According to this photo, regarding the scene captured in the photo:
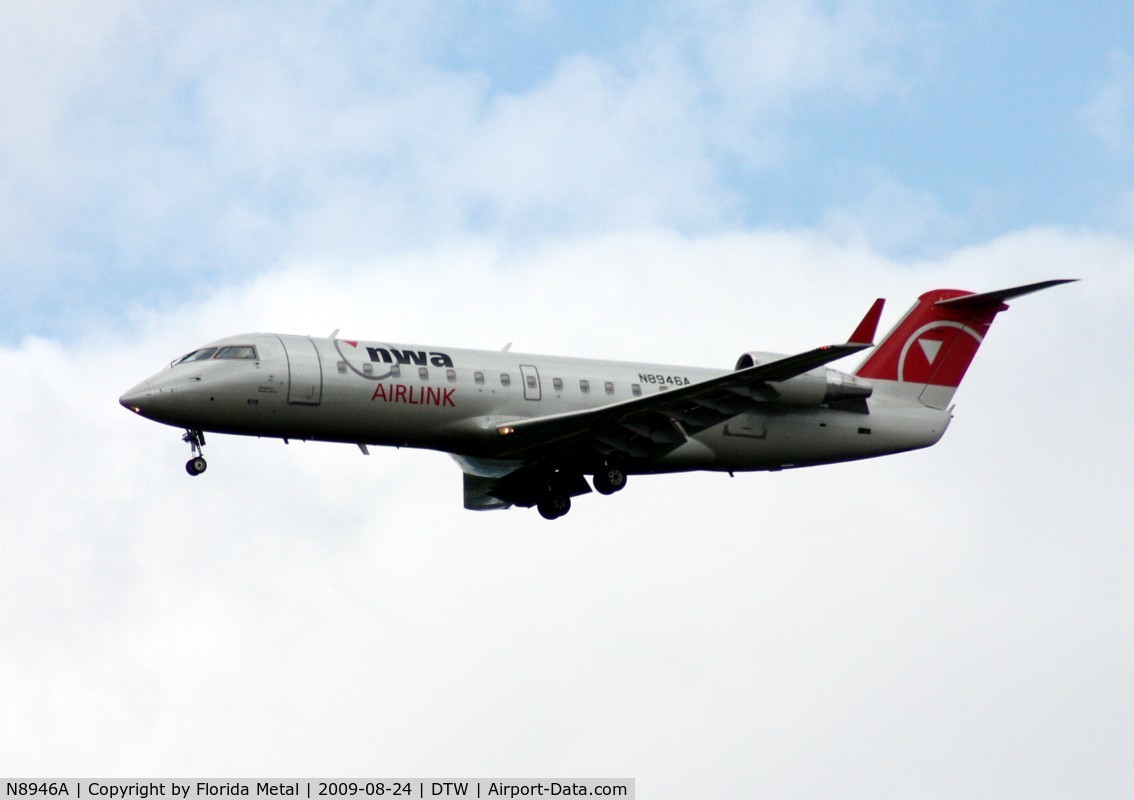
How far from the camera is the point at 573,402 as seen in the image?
1375 inches

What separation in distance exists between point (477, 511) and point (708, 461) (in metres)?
5.77

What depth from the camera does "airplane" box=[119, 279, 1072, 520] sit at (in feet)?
107

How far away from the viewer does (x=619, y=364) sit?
Result: 119 feet

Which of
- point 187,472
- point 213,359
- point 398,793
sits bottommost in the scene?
point 398,793

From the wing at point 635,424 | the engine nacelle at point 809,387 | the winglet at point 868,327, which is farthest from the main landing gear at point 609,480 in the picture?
the winglet at point 868,327

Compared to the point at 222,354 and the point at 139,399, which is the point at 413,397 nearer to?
the point at 222,354

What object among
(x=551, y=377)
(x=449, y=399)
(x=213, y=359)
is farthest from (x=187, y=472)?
(x=551, y=377)

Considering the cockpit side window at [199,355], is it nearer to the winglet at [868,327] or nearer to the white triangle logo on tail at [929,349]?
the winglet at [868,327]

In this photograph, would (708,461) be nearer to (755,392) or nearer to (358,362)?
(755,392)

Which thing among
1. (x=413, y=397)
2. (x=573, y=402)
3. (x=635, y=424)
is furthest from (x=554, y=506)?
(x=413, y=397)

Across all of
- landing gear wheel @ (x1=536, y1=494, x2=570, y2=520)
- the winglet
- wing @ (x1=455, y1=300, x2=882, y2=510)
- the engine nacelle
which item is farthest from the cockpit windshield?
the winglet

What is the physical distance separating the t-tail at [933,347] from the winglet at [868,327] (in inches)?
260

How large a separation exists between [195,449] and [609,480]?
8.09 meters

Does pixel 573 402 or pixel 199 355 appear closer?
pixel 199 355
